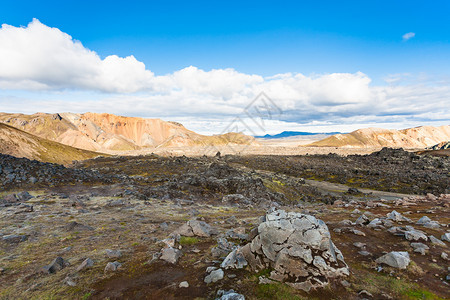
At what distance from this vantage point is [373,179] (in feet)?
185

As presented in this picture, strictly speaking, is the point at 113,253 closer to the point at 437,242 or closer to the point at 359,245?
the point at 359,245

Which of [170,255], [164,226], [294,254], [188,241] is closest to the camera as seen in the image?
[294,254]

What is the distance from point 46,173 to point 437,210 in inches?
1598

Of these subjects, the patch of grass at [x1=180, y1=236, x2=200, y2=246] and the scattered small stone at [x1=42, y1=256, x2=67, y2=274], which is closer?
the scattered small stone at [x1=42, y1=256, x2=67, y2=274]

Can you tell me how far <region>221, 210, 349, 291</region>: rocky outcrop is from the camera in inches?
294

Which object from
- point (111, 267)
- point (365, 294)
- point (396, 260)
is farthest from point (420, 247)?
point (111, 267)

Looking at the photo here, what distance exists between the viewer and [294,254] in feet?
25.4

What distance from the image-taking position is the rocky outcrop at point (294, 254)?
746 centimetres

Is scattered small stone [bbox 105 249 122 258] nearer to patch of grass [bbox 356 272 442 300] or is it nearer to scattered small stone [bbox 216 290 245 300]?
scattered small stone [bbox 216 290 245 300]

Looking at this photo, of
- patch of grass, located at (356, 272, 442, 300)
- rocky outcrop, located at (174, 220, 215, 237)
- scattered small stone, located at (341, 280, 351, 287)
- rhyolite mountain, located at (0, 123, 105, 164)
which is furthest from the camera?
rhyolite mountain, located at (0, 123, 105, 164)

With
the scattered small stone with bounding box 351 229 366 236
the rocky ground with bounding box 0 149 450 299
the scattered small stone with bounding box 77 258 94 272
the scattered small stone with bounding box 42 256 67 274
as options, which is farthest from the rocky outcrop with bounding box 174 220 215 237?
the scattered small stone with bounding box 351 229 366 236

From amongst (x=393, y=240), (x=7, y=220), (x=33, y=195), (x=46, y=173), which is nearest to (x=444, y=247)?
(x=393, y=240)

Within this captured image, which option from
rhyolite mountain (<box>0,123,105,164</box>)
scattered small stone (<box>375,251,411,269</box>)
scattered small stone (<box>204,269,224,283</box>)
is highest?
scattered small stone (<box>375,251,411,269</box>)

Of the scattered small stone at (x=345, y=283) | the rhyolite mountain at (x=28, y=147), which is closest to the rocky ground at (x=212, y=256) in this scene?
the scattered small stone at (x=345, y=283)
